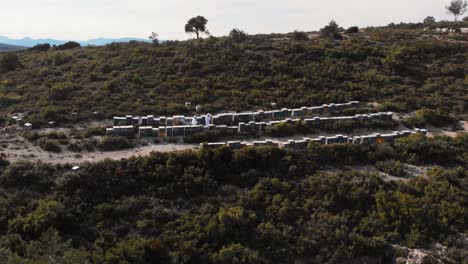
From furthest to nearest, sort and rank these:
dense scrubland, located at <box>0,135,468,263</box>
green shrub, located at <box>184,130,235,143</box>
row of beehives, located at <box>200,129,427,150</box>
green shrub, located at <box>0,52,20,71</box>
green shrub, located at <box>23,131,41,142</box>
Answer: green shrub, located at <box>0,52,20,71</box>
green shrub, located at <box>184,130,235,143</box>
green shrub, located at <box>23,131,41,142</box>
row of beehives, located at <box>200,129,427,150</box>
dense scrubland, located at <box>0,135,468,263</box>

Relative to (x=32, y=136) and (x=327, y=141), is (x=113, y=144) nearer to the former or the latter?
(x=32, y=136)

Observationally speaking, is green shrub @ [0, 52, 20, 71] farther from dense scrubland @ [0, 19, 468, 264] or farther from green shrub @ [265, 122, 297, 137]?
green shrub @ [265, 122, 297, 137]

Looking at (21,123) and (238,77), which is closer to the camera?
(21,123)

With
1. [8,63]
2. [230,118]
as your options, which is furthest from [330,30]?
[8,63]

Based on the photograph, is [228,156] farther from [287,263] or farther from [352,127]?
[352,127]

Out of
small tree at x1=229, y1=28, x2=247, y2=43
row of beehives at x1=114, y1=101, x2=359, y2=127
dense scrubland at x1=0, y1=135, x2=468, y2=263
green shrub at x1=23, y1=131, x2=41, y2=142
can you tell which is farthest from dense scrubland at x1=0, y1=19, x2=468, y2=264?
small tree at x1=229, y1=28, x2=247, y2=43

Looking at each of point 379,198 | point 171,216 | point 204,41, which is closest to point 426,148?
point 379,198
